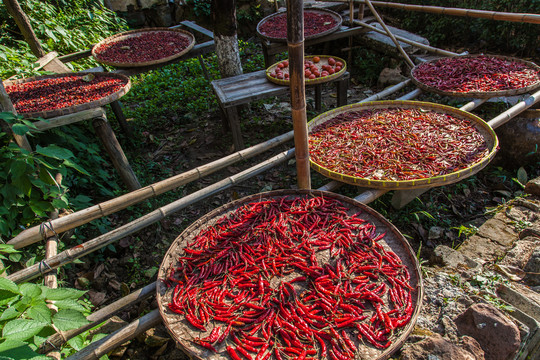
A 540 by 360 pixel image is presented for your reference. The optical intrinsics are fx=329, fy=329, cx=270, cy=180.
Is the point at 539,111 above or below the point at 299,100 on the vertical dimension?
below

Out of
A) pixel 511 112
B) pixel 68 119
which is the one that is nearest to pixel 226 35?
pixel 68 119

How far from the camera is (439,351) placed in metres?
2.02

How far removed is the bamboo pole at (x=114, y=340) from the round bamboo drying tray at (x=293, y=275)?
0.54ft

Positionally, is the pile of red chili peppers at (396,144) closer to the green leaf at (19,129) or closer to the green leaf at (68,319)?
the green leaf at (68,319)

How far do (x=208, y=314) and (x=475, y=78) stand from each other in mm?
4760

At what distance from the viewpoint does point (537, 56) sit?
664 cm

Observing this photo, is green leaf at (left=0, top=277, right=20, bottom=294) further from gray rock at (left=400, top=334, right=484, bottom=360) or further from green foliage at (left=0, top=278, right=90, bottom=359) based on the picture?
gray rock at (left=400, top=334, right=484, bottom=360)

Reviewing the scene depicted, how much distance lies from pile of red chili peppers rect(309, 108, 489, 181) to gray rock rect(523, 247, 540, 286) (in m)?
0.96

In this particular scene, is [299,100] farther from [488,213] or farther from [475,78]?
[475,78]

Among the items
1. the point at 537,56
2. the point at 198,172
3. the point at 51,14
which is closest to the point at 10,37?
the point at 51,14

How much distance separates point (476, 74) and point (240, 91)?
3.43 m

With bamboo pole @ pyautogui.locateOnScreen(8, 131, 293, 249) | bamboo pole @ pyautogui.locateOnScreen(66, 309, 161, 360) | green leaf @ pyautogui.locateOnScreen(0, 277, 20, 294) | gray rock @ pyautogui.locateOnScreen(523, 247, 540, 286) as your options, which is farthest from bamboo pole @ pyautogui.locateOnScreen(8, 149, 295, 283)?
gray rock @ pyautogui.locateOnScreen(523, 247, 540, 286)

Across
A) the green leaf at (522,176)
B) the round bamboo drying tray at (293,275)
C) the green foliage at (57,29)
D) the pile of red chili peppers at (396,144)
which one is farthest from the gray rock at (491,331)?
the green foliage at (57,29)

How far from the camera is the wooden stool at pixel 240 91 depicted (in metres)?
4.57
